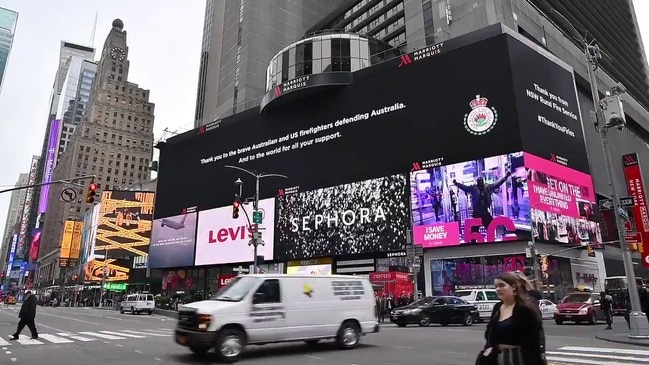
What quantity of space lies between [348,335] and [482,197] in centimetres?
2964

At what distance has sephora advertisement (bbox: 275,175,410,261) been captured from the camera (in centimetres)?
4488

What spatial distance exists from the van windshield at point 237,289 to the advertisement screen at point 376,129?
1306 inches

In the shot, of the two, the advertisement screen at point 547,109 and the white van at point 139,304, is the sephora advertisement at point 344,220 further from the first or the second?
the white van at point 139,304

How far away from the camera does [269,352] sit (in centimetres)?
1238

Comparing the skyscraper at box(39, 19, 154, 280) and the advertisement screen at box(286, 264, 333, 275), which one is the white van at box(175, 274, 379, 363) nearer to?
the advertisement screen at box(286, 264, 333, 275)

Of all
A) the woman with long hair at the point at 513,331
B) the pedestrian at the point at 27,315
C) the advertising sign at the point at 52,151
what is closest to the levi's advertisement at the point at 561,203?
the pedestrian at the point at 27,315

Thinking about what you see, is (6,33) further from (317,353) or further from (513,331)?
(513,331)

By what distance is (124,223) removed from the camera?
92312mm

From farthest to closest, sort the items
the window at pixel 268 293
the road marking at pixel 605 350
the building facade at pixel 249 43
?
the building facade at pixel 249 43, the road marking at pixel 605 350, the window at pixel 268 293

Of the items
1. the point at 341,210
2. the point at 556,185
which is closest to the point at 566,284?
the point at 556,185

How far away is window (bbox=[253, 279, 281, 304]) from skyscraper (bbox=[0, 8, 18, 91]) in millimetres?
154341

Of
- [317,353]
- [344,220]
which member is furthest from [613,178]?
[344,220]

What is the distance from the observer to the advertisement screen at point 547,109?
41438mm

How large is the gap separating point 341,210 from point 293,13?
169ft
